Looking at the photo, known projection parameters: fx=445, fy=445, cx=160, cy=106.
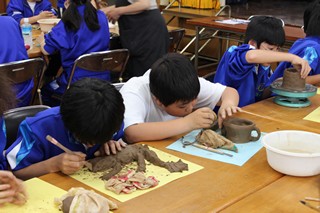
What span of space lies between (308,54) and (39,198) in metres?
1.90

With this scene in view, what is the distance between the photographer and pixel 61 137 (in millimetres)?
1616

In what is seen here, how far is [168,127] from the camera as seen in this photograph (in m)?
1.75

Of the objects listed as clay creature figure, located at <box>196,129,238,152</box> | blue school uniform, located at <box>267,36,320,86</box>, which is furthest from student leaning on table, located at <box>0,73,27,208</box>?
blue school uniform, located at <box>267,36,320,86</box>

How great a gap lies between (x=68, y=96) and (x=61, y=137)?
203mm

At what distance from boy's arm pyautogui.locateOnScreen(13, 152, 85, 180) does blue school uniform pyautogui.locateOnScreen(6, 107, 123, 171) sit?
0.11ft

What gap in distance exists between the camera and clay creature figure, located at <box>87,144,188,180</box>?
57.5 inches

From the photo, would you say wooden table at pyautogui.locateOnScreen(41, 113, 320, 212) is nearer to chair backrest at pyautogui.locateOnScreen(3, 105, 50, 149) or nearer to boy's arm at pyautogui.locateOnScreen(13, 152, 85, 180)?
boy's arm at pyautogui.locateOnScreen(13, 152, 85, 180)

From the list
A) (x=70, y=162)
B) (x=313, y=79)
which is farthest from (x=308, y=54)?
(x=70, y=162)

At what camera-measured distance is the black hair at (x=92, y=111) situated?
4.68 feet

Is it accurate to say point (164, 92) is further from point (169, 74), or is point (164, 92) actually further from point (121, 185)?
point (121, 185)

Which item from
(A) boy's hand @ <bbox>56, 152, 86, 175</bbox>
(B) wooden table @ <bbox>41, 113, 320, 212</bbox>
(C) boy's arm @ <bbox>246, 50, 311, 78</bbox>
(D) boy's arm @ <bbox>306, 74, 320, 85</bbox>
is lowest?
(D) boy's arm @ <bbox>306, 74, 320, 85</bbox>

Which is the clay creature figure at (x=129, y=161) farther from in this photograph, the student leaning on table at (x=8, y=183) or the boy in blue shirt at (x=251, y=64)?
the boy in blue shirt at (x=251, y=64)

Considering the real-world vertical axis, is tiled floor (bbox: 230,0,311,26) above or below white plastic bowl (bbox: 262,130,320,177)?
below

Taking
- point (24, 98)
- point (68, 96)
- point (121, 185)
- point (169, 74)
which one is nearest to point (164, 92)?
point (169, 74)
